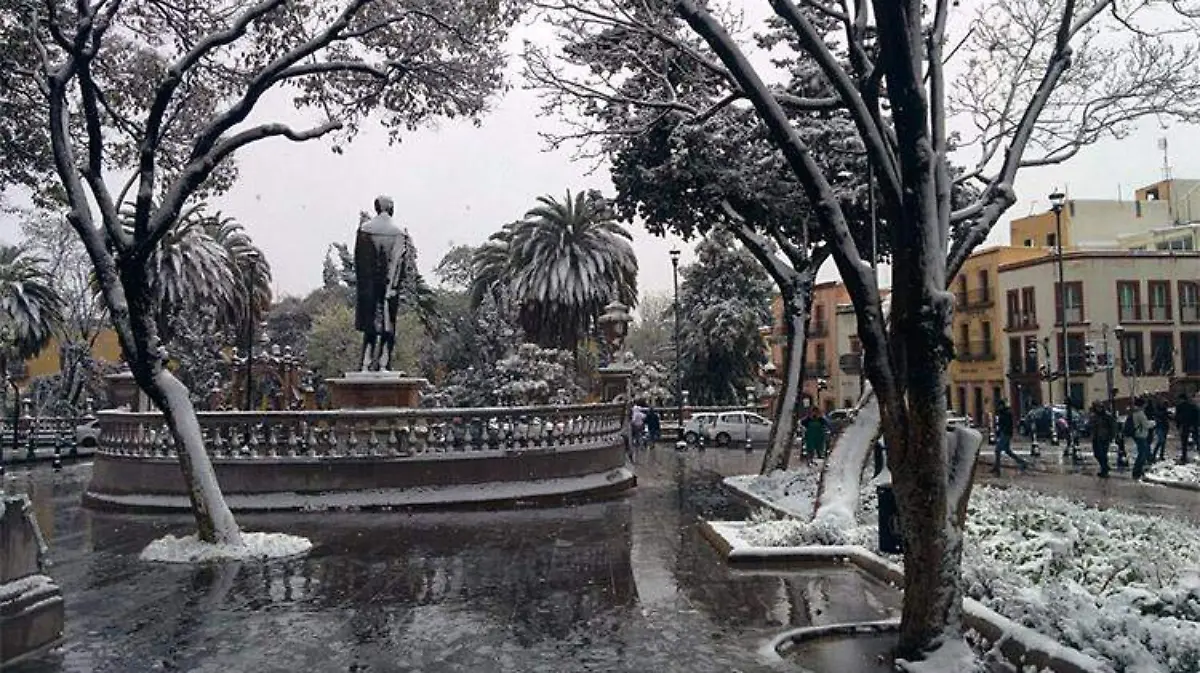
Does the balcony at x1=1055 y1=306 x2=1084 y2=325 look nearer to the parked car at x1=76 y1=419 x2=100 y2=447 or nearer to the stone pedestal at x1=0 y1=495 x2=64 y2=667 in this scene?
the parked car at x1=76 y1=419 x2=100 y2=447

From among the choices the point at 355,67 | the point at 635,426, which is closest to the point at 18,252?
the point at 635,426

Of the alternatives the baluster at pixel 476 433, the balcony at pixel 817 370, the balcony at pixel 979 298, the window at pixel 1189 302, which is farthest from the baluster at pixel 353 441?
the balcony at pixel 817 370

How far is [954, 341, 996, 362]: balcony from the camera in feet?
205

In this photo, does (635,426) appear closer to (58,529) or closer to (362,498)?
(362,498)

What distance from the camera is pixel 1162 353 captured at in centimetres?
5631

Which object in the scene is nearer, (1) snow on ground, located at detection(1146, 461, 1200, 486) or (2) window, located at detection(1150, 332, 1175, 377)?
(1) snow on ground, located at detection(1146, 461, 1200, 486)

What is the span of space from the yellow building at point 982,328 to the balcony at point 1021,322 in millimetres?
1173

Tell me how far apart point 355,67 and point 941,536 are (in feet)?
31.7

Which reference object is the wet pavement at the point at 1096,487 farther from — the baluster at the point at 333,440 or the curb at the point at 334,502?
the baluster at the point at 333,440

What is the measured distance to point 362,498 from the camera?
16078 millimetres

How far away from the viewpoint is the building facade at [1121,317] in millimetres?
55438

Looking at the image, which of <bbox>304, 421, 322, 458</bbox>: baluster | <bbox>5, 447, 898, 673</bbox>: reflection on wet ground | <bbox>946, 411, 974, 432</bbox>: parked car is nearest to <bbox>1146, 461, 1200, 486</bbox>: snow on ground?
<bbox>946, 411, 974, 432</bbox>: parked car

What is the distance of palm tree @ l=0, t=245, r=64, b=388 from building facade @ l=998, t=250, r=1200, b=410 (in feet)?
172

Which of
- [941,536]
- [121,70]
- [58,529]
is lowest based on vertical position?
[58,529]
